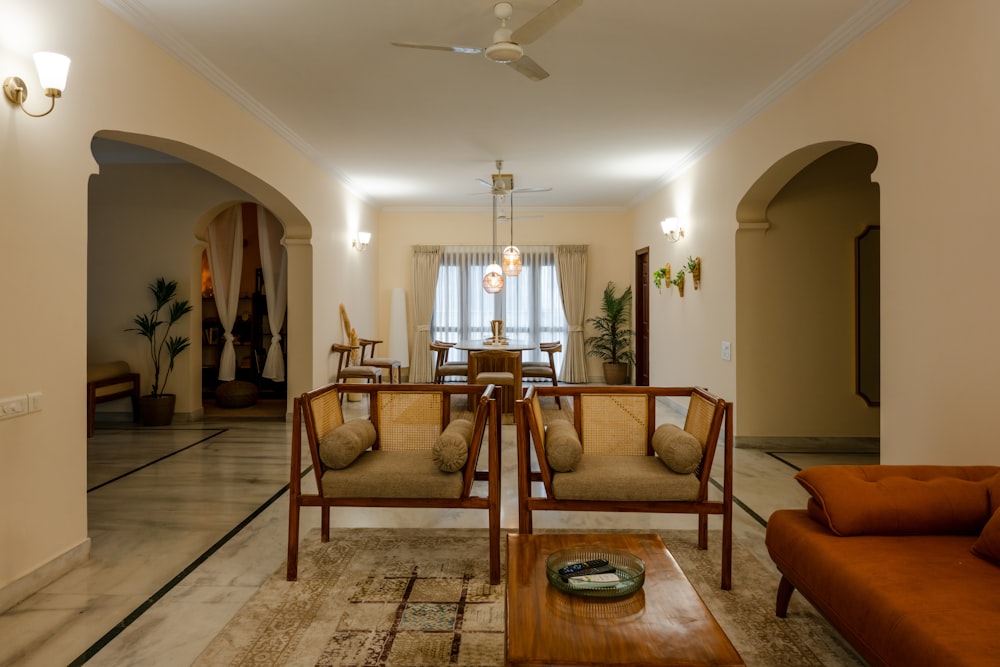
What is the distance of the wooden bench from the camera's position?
5895 millimetres

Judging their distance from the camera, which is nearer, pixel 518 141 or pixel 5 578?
pixel 5 578

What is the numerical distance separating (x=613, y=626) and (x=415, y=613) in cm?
109

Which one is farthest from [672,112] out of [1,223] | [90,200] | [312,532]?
[90,200]

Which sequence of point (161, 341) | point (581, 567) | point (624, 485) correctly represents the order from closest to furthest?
point (581, 567) → point (624, 485) → point (161, 341)

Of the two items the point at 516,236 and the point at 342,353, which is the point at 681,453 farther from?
the point at 516,236

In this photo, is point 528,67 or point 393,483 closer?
point 393,483

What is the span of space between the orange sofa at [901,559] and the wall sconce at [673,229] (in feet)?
16.0

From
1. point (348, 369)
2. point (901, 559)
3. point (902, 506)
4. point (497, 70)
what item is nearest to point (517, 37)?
point (497, 70)

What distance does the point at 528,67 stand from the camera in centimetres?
349

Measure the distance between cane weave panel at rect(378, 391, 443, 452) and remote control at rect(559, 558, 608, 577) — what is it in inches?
58.8

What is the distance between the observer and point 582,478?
2.75 m

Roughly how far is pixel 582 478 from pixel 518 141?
161 inches

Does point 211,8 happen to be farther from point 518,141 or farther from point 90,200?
point 90,200

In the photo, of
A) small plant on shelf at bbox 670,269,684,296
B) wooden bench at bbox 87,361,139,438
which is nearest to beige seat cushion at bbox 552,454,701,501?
small plant on shelf at bbox 670,269,684,296
